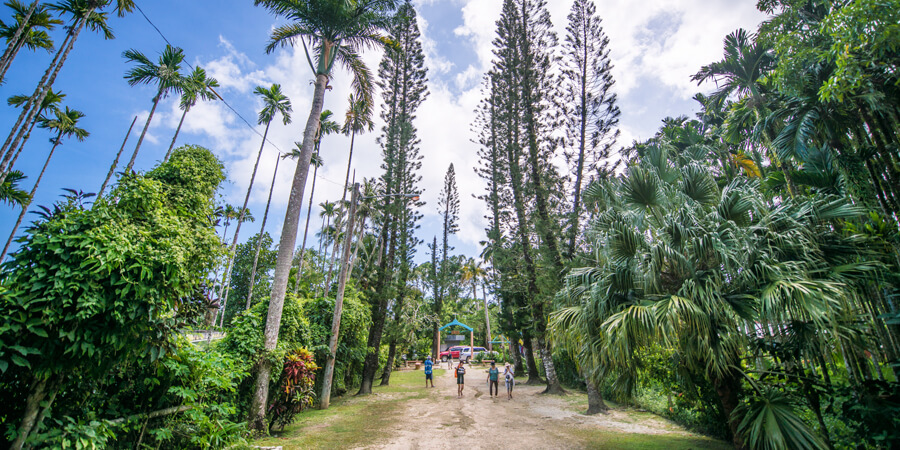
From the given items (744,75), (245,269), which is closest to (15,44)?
(744,75)

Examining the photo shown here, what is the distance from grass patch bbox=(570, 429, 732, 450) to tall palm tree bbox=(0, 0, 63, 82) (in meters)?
16.4

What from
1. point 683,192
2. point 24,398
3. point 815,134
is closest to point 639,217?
point 683,192

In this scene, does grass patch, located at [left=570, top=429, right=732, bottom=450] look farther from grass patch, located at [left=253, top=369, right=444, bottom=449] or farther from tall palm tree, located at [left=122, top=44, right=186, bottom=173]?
tall palm tree, located at [left=122, top=44, right=186, bottom=173]

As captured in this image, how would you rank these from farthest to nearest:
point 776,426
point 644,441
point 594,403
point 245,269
→ point 245,269, point 594,403, point 644,441, point 776,426

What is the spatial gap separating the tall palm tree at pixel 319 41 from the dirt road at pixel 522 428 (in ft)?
13.5

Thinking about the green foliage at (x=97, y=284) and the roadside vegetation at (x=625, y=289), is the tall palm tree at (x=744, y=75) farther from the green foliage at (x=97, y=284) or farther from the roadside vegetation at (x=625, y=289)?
the green foliage at (x=97, y=284)

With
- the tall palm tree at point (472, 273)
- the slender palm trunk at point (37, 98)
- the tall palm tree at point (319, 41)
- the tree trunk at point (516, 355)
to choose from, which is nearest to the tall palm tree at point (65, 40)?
the slender palm trunk at point (37, 98)

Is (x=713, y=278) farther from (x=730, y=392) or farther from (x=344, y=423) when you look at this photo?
(x=344, y=423)

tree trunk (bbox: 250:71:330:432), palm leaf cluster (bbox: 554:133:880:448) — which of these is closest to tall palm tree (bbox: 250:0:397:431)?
tree trunk (bbox: 250:71:330:432)

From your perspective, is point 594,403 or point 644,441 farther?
point 594,403

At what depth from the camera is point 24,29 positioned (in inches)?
384

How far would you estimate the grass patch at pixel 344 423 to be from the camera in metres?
6.88

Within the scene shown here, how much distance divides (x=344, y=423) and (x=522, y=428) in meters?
4.43

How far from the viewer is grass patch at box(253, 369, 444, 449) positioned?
688cm
